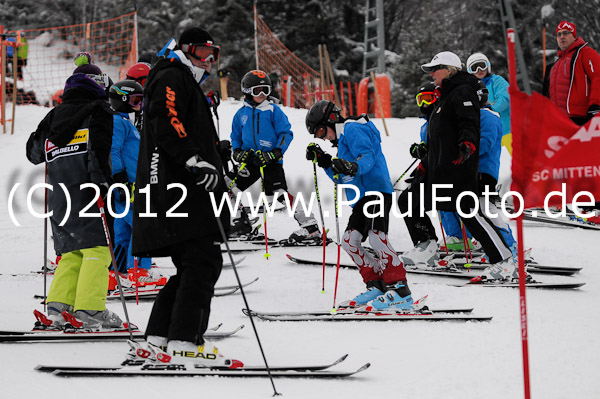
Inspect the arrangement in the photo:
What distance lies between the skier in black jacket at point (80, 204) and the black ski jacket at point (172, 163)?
31.7 inches

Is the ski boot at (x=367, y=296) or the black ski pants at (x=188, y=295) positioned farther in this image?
the ski boot at (x=367, y=296)

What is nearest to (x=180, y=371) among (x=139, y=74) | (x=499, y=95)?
(x=139, y=74)

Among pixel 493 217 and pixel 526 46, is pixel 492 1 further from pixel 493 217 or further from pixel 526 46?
pixel 493 217

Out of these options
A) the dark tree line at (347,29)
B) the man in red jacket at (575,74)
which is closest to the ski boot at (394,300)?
the man in red jacket at (575,74)

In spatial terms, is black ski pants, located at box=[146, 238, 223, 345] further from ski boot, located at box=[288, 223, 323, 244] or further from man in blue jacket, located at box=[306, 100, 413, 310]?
ski boot, located at box=[288, 223, 323, 244]

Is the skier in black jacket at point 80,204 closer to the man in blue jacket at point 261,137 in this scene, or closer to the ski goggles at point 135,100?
the ski goggles at point 135,100

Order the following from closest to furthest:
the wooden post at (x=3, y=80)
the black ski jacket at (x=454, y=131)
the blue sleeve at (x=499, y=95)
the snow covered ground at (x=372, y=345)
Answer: the snow covered ground at (x=372, y=345), the black ski jacket at (x=454, y=131), the blue sleeve at (x=499, y=95), the wooden post at (x=3, y=80)

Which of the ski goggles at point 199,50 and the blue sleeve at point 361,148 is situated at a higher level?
the ski goggles at point 199,50

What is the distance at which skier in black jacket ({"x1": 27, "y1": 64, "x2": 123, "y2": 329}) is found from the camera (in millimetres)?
4410

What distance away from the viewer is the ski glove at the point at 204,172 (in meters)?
3.42

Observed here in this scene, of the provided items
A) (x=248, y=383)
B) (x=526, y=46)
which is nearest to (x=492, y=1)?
(x=526, y=46)

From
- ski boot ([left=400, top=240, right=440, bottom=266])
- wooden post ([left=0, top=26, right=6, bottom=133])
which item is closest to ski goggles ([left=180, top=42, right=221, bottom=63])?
ski boot ([left=400, top=240, right=440, bottom=266])

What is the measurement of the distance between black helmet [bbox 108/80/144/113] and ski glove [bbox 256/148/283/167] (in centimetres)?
218

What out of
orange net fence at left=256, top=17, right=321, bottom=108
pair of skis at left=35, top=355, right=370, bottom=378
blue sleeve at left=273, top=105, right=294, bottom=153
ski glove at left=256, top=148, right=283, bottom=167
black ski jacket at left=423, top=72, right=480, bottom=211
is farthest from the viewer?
orange net fence at left=256, top=17, right=321, bottom=108
